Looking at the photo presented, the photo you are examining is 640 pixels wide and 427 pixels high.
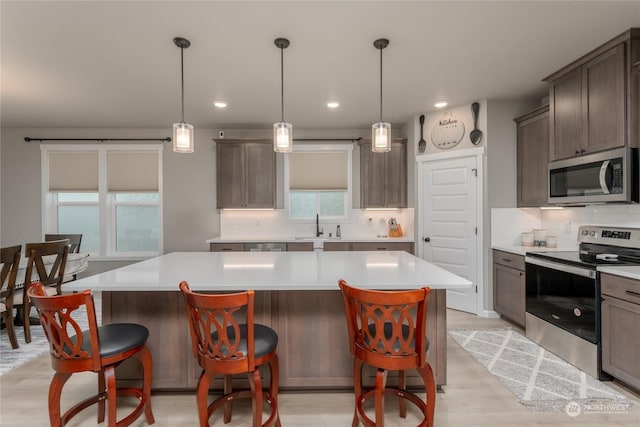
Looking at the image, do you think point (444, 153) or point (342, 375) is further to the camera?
point (444, 153)

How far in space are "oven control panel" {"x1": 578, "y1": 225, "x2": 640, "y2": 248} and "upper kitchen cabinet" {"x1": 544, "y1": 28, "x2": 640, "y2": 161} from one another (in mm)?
713

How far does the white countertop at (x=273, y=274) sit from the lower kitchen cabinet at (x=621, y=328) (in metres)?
1.23

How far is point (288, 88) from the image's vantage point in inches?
137

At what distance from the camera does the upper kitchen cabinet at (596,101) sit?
2.45 meters

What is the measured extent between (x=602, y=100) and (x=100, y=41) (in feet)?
13.4

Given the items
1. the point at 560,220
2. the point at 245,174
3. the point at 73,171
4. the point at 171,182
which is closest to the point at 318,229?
the point at 245,174

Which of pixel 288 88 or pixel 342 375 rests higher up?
pixel 288 88

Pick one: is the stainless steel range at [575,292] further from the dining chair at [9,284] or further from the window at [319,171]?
the dining chair at [9,284]

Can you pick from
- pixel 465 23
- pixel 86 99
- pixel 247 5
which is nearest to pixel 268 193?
pixel 86 99

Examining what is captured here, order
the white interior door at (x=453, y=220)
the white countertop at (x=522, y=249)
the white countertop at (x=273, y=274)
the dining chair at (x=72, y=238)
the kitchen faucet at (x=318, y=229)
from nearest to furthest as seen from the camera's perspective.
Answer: the white countertop at (x=273, y=274) → the white countertop at (x=522, y=249) → the white interior door at (x=453, y=220) → the dining chair at (x=72, y=238) → the kitchen faucet at (x=318, y=229)

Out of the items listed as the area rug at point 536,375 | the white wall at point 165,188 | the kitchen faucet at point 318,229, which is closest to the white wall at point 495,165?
the area rug at point 536,375

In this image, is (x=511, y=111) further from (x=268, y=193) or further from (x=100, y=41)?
(x=100, y=41)

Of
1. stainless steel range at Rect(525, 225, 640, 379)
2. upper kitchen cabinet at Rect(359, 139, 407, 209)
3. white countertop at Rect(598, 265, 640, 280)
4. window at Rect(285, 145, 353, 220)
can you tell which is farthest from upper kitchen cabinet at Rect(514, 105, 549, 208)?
window at Rect(285, 145, 353, 220)

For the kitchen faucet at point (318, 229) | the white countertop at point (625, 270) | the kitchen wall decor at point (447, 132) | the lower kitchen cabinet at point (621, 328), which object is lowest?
the lower kitchen cabinet at point (621, 328)
